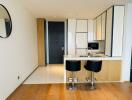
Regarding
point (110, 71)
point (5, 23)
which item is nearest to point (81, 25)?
point (110, 71)

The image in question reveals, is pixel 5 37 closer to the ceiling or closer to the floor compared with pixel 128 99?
closer to the ceiling

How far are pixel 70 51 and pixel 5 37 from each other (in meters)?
3.96

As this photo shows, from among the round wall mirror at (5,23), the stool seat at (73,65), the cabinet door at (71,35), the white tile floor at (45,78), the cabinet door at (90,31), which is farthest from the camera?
the cabinet door at (90,31)

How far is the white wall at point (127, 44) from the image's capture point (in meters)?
3.93

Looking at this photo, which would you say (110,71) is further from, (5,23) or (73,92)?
(5,23)

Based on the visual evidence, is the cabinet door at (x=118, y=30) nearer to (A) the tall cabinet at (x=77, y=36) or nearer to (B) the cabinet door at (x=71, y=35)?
(A) the tall cabinet at (x=77, y=36)

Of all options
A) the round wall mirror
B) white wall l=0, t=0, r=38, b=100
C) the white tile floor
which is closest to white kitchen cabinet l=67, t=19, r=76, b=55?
the white tile floor

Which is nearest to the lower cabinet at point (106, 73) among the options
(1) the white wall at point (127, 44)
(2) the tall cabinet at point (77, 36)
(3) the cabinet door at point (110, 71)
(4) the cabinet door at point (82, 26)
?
(3) the cabinet door at point (110, 71)

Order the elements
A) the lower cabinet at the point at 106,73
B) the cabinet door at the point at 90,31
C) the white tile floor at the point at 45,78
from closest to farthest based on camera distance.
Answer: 1. the lower cabinet at the point at 106,73
2. the white tile floor at the point at 45,78
3. the cabinet door at the point at 90,31

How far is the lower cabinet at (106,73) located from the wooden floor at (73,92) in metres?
0.25

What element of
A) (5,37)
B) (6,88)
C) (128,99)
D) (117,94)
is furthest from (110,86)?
(5,37)

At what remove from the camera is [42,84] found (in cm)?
404

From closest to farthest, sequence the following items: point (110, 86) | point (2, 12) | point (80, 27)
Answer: point (2, 12) < point (110, 86) < point (80, 27)

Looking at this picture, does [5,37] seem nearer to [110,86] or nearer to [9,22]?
[9,22]
